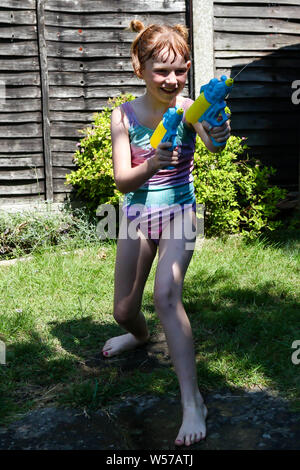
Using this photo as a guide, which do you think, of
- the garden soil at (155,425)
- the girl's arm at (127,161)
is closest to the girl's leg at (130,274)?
the girl's arm at (127,161)

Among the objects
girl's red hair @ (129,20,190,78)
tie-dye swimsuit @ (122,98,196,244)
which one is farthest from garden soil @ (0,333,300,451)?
girl's red hair @ (129,20,190,78)

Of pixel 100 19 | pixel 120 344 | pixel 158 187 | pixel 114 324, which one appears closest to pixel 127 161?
pixel 158 187

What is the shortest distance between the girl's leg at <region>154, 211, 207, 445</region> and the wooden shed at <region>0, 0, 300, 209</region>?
3505 mm

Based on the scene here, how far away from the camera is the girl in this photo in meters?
2.15

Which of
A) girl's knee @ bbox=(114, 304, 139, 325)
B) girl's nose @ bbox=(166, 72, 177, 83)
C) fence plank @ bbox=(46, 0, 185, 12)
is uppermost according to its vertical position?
fence plank @ bbox=(46, 0, 185, 12)

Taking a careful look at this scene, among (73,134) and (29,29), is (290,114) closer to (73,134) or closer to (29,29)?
(73,134)

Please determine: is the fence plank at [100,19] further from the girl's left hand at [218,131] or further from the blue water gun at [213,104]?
the girl's left hand at [218,131]

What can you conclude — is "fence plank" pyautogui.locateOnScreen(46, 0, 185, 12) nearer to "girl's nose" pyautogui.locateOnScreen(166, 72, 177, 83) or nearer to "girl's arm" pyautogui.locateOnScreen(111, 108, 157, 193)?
"girl's arm" pyautogui.locateOnScreen(111, 108, 157, 193)

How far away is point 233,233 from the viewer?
18.0ft

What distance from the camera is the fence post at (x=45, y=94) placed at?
5.40 metres

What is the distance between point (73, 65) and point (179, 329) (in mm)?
4085

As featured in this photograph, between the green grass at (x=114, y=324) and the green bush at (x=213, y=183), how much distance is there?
0.49 m

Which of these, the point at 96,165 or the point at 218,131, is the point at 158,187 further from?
the point at 96,165
